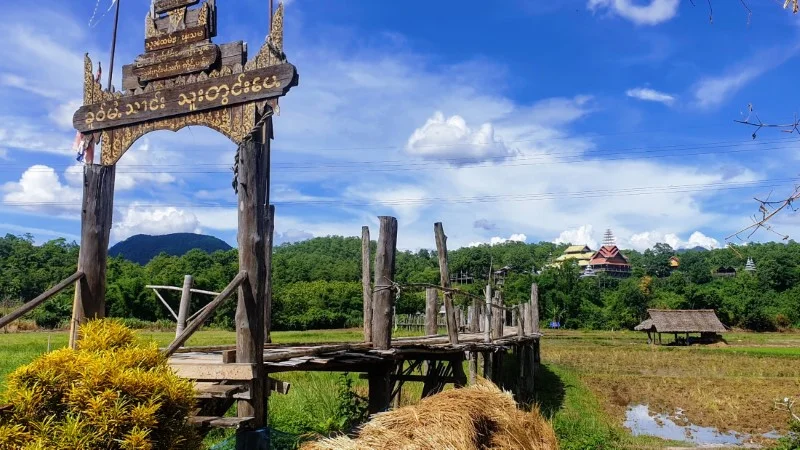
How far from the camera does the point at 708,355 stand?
32688mm

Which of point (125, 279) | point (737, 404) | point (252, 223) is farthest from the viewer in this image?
point (125, 279)

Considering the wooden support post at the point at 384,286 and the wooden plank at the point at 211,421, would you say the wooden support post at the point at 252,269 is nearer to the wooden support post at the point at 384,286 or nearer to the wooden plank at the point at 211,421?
the wooden plank at the point at 211,421

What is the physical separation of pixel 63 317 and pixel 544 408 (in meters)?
26.3

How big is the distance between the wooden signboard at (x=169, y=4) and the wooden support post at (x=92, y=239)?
2.29 m

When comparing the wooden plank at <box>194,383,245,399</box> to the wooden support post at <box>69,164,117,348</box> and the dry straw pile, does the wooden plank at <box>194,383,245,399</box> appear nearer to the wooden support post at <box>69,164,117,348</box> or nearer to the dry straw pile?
the dry straw pile

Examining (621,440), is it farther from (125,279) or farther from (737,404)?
(125,279)

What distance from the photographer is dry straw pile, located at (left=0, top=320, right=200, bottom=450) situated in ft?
11.5

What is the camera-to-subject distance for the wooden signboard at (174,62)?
6.57 metres

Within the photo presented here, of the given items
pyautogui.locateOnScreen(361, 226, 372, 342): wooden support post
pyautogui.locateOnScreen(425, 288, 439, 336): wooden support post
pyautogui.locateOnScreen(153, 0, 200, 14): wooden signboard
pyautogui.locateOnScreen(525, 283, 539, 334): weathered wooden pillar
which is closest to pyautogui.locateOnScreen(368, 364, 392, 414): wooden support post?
pyautogui.locateOnScreen(361, 226, 372, 342): wooden support post

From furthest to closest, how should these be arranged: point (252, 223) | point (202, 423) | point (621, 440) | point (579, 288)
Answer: point (579, 288), point (621, 440), point (252, 223), point (202, 423)

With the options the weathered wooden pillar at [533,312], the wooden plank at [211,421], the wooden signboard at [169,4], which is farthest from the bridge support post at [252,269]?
the weathered wooden pillar at [533,312]

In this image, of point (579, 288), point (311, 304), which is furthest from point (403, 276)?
point (579, 288)

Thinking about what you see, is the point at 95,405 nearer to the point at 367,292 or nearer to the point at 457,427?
the point at 457,427

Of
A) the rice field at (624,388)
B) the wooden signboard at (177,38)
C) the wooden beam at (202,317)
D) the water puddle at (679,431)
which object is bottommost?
the water puddle at (679,431)
